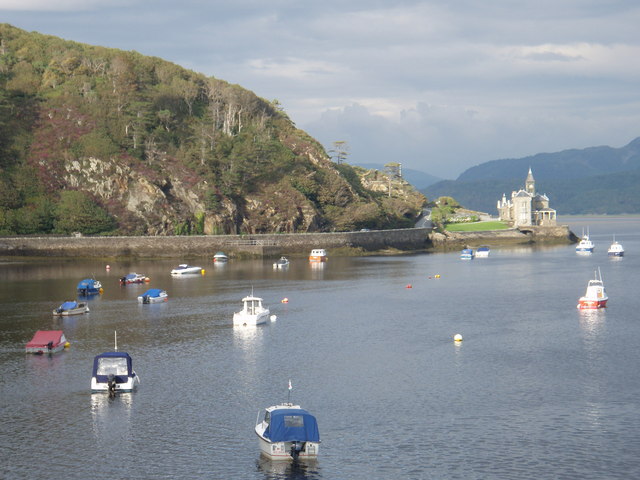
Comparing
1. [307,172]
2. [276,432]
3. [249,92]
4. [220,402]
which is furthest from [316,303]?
[249,92]

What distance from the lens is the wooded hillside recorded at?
471ft

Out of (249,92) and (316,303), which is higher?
(249,92)

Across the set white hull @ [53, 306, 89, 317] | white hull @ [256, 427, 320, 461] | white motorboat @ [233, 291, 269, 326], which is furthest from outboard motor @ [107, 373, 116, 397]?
white hull @ [53, 306, 89, 317]

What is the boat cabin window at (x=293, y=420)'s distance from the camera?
3562 centimetres

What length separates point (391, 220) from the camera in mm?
175125

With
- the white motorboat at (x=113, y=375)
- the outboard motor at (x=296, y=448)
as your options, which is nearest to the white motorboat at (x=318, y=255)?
the white motorboat at (x=113, y=375)

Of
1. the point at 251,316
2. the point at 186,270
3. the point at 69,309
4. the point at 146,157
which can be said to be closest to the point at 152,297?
the point at 69,309

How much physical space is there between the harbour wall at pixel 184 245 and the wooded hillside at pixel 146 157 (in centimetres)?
580

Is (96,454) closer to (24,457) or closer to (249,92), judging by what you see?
(24,457)

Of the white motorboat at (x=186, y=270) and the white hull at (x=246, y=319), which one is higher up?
the white motorboat at (x=186, y=270)

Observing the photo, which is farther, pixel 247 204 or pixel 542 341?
pixel 247 204

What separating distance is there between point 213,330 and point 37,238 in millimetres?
75814

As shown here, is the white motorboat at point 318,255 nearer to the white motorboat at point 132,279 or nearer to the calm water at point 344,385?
the white motorboat at point 132,279

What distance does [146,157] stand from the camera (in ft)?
508
